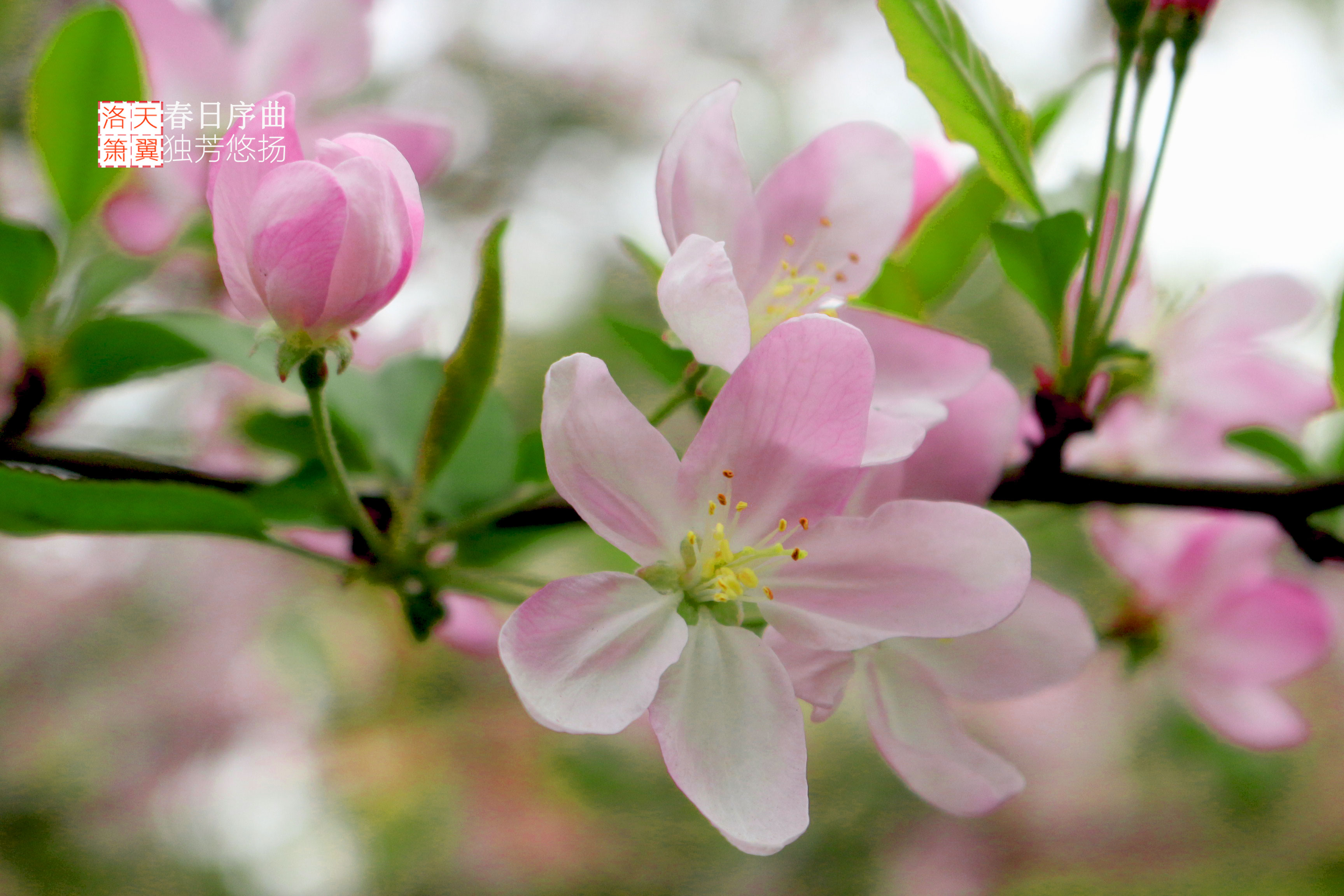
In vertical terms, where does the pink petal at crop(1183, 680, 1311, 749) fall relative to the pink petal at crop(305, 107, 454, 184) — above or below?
below

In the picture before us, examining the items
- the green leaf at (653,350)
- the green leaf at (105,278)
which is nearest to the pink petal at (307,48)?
the green leaf at (105,278)

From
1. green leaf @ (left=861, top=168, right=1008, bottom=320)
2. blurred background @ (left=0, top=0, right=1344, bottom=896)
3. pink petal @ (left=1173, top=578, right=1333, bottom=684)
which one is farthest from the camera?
blurred background @ (left=0, top=0, right=1344, bottom=896)

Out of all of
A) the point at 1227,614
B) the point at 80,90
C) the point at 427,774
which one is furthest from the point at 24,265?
the point at 427,774

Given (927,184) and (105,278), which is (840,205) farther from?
(105,278)

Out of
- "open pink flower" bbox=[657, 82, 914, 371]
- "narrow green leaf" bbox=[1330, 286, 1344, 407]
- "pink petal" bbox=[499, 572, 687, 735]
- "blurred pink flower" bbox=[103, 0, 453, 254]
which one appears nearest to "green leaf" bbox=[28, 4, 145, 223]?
"blurred pink flower" bbox=[103, 0, 453, 254]

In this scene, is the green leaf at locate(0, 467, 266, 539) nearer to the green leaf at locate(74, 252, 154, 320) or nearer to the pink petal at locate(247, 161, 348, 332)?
the pink petal at locate(247, 161, 348, 332)

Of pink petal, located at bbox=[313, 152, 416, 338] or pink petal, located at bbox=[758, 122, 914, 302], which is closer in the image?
pink petal, located at bbox=[313, 152, 416, 338]

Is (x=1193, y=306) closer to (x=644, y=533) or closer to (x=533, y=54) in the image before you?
(x=644, y=533)
